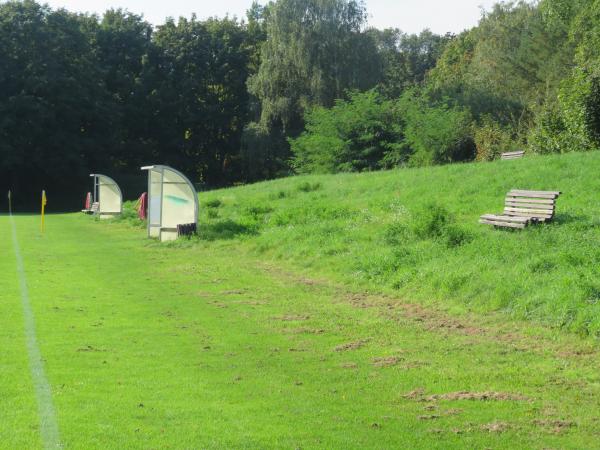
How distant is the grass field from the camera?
7.74 meters

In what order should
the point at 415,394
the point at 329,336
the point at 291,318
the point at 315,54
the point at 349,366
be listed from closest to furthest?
1. the point at 415,394
2. the point at 349,366
3. the point at 329,336
4. the point at 291,318
5. the point at 315,54

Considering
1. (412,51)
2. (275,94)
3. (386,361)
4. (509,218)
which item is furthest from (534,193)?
(412,51)

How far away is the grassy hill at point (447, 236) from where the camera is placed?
524 inches

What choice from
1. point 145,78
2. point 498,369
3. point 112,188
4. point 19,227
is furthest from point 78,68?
point 498,369

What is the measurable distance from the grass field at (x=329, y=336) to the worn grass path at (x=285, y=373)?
0.03 meters

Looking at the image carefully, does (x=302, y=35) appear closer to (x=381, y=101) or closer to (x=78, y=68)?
(x=381, y=101)

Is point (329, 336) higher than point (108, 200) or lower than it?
lower

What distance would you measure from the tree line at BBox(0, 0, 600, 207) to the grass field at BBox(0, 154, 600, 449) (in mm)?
13966

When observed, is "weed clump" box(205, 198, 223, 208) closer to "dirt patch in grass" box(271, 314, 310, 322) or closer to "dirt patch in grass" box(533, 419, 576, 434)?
"dirt patch in grass" box(271, 314, 310, 322)

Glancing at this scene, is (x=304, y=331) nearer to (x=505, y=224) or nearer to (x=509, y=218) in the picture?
(x=505, y=224)

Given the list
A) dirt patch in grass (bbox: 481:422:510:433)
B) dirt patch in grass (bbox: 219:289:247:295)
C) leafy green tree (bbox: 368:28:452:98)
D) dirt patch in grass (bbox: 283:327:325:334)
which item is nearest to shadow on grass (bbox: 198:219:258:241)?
dirt patch in grass (bbox: 219:289:247:295)

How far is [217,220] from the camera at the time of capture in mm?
29781

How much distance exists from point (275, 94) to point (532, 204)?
4337 centimetres

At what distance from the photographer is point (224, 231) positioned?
2698 centimetres
